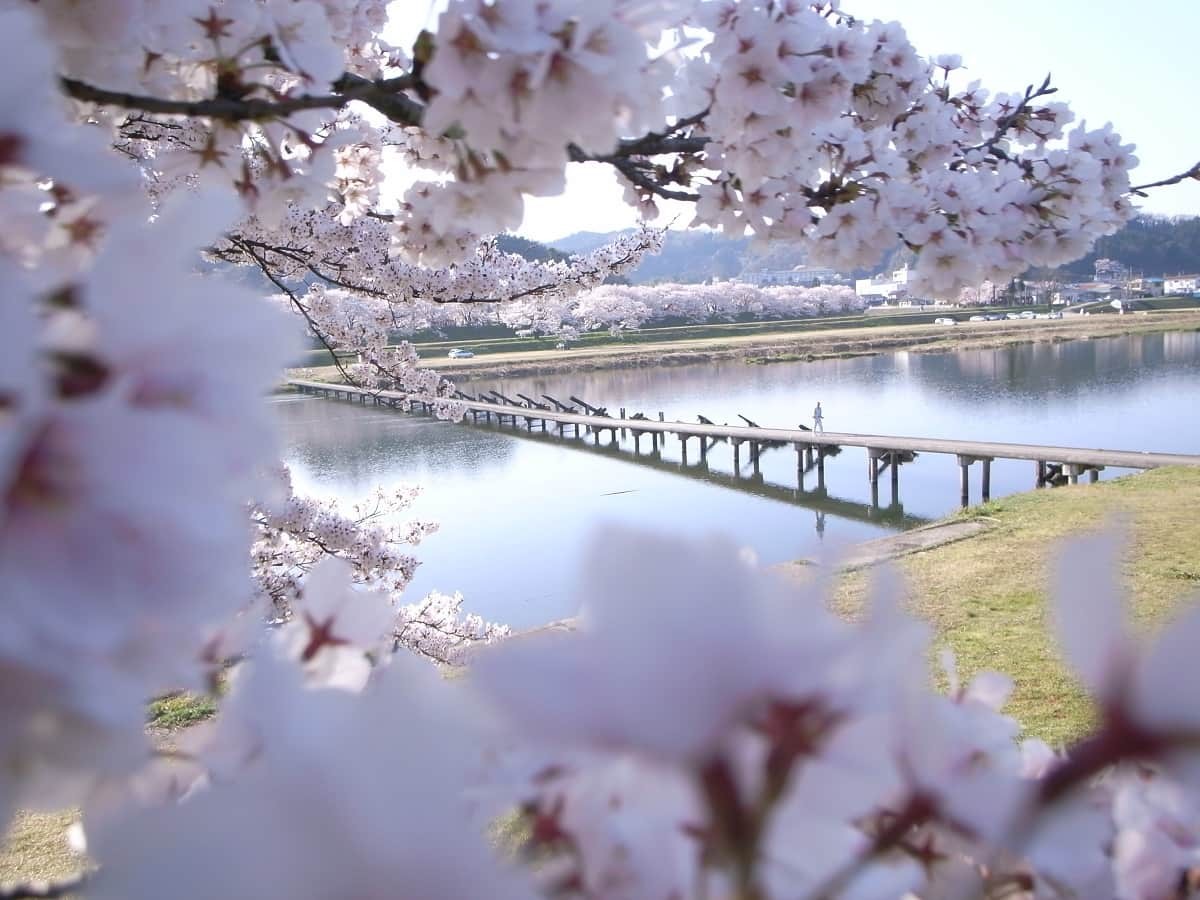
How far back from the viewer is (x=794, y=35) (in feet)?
4.57

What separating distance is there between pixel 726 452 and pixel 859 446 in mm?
4907

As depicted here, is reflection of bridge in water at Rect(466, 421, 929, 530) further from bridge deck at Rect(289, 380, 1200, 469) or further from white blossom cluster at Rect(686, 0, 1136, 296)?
white blossom cluster at Rect(686, 0, 1136, 296)

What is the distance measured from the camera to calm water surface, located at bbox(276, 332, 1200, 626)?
1146 cm

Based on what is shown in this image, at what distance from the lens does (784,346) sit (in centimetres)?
3900

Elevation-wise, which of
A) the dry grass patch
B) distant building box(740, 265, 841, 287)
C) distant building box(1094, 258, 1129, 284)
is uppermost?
distant building box(740, 265, 841, 287)

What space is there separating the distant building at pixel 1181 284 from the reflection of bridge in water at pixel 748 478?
75.2 metres

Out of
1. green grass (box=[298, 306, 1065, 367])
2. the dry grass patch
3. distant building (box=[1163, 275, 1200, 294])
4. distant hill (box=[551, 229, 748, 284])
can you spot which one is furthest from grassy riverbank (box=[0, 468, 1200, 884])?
distant hill (box=[551, 229, 748, 284])

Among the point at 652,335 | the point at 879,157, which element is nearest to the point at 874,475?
the point at 879,157

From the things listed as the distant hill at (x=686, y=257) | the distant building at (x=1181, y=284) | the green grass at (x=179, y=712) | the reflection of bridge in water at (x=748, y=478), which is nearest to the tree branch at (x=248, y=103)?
the green grass at (x=179, y=712)

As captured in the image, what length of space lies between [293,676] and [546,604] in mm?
8942

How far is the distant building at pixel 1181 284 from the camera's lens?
79062mm

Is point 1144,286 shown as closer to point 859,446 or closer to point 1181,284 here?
point 1181,284

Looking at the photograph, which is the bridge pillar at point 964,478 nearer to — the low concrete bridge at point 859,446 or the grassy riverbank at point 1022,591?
the low concrete bridge at point 859,446

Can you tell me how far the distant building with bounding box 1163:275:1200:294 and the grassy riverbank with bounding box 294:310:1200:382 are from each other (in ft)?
125
